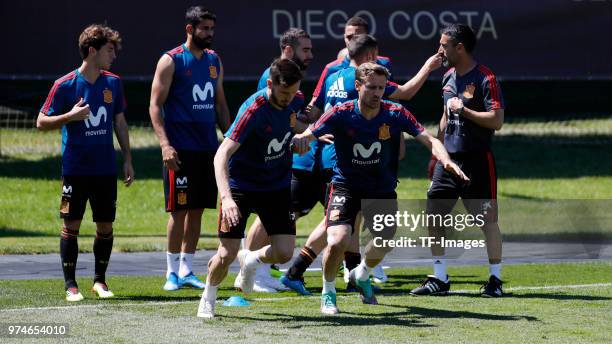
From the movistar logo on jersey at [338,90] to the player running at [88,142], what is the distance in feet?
6.46

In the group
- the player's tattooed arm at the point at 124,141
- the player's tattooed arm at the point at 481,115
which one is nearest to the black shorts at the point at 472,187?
the player's tattooed arm at the point at 481,115

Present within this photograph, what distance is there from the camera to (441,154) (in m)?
8.83

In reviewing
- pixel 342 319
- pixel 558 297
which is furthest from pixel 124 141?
pixel 558 297

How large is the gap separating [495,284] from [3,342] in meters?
4.42

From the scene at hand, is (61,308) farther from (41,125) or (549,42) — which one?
(549,42)

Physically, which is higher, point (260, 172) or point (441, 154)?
point (441, 154)

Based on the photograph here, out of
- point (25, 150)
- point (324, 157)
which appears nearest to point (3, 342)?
point (324, 157)

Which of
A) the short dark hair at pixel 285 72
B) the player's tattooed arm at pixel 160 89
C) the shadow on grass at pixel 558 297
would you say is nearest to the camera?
the short dark hair at pixel 285 72

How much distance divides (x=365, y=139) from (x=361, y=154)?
0.14m

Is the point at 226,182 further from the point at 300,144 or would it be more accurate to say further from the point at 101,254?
the point at 101,254

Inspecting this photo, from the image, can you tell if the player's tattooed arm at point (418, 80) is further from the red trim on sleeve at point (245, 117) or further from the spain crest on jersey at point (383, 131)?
the red trim on sleeve at point (245, 117)

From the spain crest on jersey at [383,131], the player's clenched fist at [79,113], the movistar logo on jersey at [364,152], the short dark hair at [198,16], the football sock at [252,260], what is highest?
the short dark hair at [198,16]

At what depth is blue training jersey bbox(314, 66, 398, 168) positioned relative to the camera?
10.6 meters

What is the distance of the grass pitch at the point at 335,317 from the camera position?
8.01m
